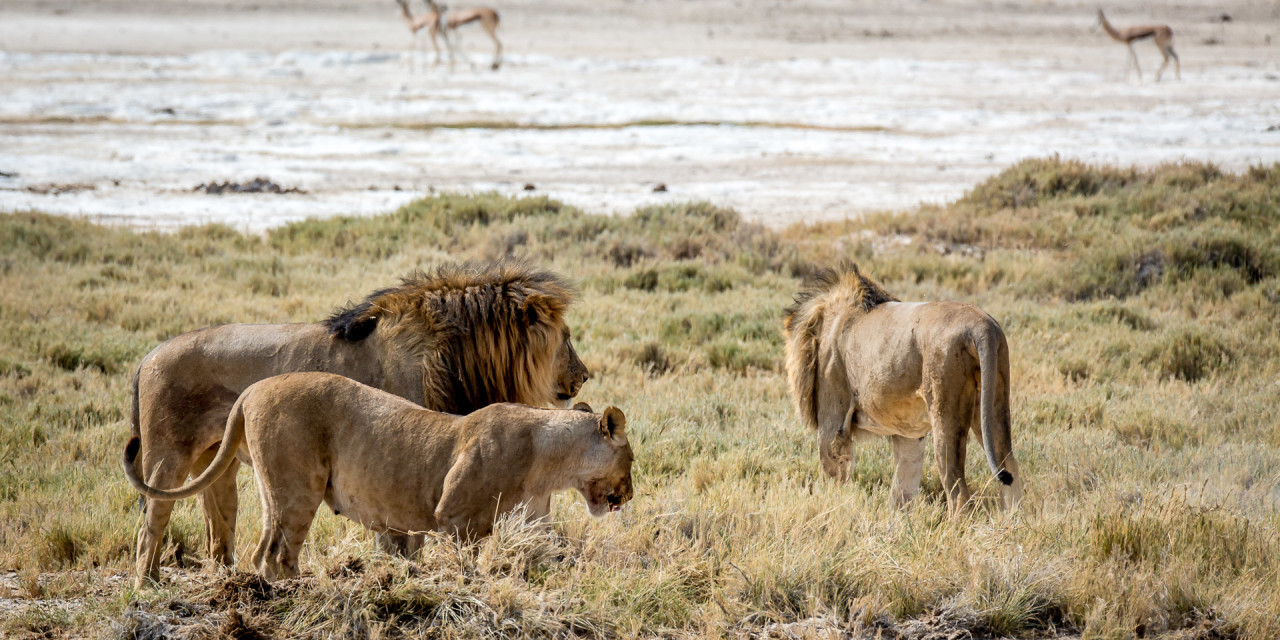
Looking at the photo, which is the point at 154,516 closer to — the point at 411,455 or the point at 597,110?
the point at 411,455

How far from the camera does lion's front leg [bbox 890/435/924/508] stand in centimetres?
667

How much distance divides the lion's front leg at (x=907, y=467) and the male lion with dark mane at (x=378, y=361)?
6.68ft

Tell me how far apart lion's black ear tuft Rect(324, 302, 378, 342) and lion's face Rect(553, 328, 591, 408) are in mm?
929

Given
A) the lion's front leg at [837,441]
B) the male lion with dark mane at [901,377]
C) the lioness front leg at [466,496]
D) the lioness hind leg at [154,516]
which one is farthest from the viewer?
the lion's front leg at [837,441]

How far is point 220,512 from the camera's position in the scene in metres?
5.39

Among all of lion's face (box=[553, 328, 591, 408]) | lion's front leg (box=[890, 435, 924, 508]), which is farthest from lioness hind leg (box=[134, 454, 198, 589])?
lion's front leg (box=[890, 435, 924, 508])

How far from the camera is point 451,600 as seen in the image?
4.63 meters

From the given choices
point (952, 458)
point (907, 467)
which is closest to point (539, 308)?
point (952, 458)

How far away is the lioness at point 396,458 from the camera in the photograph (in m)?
4.51

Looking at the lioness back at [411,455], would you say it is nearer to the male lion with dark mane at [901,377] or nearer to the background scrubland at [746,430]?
the background scrubland at [746,430]

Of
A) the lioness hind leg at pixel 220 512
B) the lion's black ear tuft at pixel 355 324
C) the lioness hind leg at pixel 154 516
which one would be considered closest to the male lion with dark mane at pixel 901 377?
the lion's black ear tuft at pixel 355 324

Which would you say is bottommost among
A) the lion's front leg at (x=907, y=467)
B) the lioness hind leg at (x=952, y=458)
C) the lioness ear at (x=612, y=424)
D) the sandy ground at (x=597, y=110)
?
the sandy ground at (x=597, y=110)

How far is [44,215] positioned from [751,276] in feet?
31.0

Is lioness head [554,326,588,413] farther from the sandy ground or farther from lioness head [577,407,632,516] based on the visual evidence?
the sandy ground
